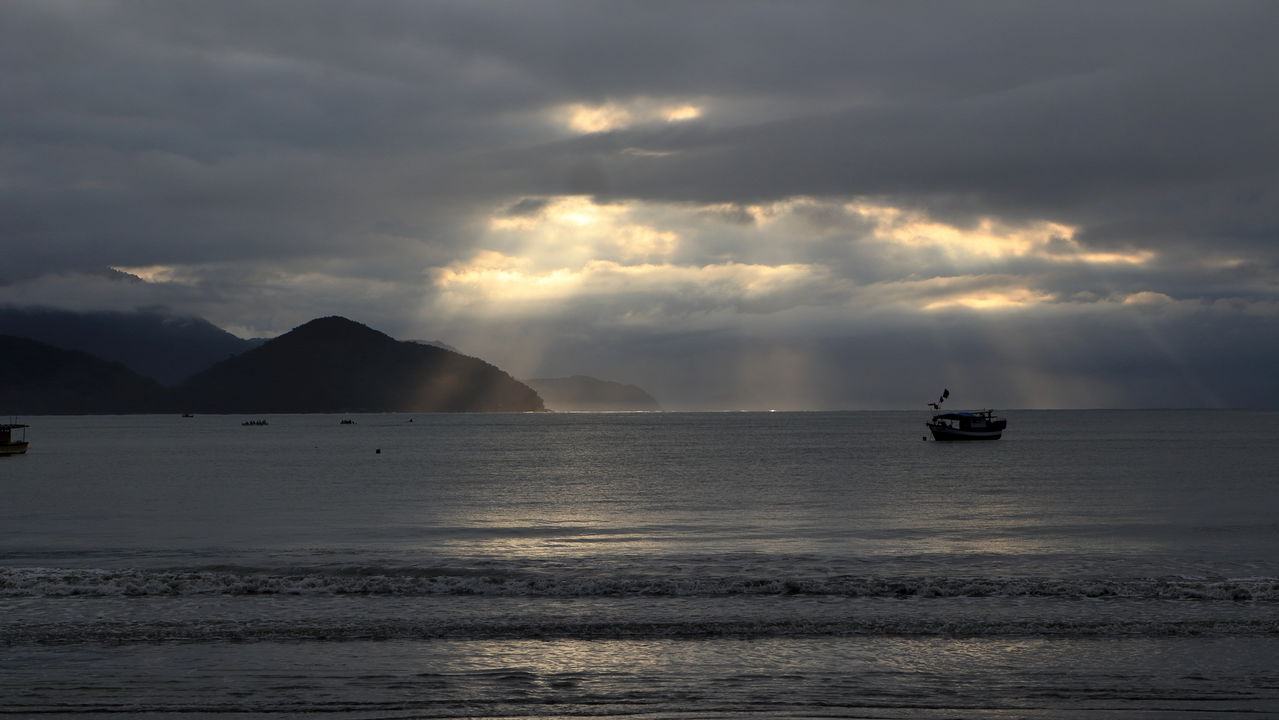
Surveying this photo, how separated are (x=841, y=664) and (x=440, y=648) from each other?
7.96 metres

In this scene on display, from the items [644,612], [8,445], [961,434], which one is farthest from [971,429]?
[644,612]

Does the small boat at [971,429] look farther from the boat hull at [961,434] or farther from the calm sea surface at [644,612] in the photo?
the calm sea surface at [644,612]

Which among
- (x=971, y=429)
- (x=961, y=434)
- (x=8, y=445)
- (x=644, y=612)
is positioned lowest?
(x=8, y=445)

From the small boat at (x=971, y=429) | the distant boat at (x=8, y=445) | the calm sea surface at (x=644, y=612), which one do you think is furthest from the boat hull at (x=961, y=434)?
the distant boat at (x=8, y=445)

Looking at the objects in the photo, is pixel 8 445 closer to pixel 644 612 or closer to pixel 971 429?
pixel 644 612

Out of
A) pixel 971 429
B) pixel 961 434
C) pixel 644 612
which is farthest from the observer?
pixel 971 429

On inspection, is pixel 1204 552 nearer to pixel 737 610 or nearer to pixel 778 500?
pixel 737 610

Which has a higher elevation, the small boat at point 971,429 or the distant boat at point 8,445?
the small boat at point 971,429

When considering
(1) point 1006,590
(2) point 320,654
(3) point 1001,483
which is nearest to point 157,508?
(2) point 320,654

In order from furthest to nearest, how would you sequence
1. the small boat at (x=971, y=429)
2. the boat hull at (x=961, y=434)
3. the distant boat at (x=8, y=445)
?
1. the small boat at (x=971, y=429)
2. the boat hull at (x=961, y=434)
3. the distant boat at (x=8, y=445)

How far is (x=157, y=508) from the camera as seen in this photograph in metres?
62.0

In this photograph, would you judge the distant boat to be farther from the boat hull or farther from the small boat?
the small boat

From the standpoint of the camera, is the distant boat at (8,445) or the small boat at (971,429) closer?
the distant boat at (8,445)

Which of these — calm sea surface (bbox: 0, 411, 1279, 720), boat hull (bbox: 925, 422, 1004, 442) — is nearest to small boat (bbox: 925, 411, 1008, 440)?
boat hull (bbox: 925, 422, 1004, 442)
